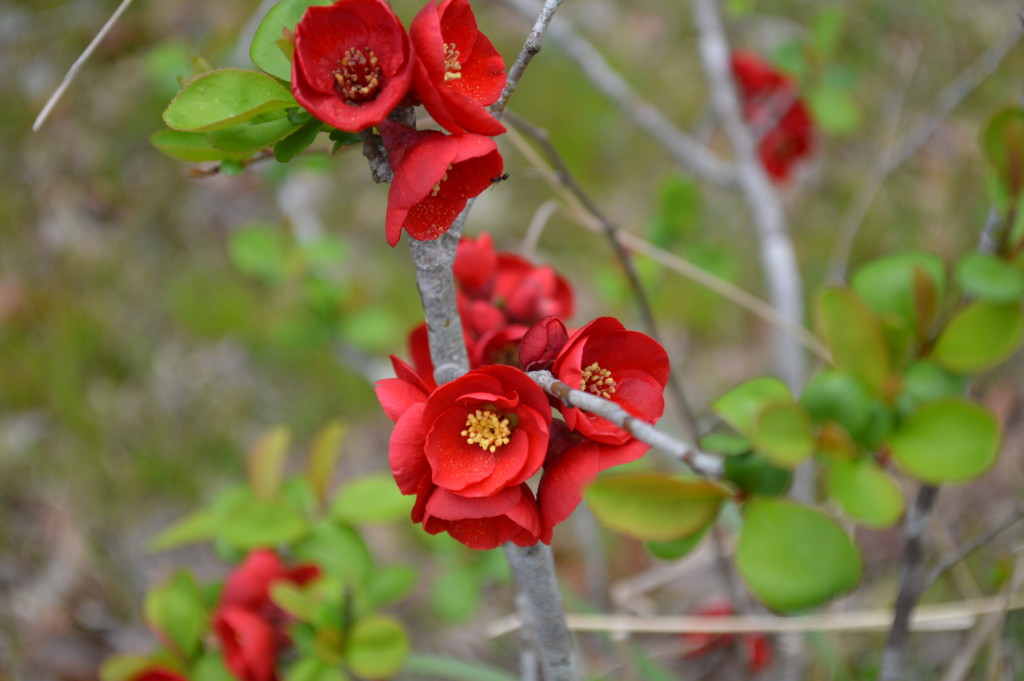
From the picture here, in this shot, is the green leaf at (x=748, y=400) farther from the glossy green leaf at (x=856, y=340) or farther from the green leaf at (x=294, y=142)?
the green leaf at (x=294, y=142)

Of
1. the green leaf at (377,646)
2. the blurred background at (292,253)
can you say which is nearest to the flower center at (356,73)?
the green leaf at (377,646)

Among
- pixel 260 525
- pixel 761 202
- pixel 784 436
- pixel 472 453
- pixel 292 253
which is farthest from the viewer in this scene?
pixel 292 253

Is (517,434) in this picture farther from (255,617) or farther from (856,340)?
(255,617)

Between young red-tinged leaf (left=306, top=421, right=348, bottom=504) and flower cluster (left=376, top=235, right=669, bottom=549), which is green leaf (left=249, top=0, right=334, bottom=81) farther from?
young red-tinged leaf (left=306, top=421, right=348, bottom=504)

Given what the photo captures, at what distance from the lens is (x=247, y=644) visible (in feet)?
2.81

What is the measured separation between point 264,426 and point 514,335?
5.26 feet

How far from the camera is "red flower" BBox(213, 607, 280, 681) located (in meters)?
0.86

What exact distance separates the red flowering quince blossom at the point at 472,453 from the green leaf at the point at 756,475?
0.12 meters

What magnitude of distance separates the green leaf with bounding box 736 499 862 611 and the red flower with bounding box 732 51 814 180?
5.34ft

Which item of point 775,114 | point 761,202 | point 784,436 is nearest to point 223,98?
point 784,436

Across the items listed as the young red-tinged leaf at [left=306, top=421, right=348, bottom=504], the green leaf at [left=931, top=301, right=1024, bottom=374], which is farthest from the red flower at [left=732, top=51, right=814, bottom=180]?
the green leaf at [left=931, top=301, right=1024, bottom=374]

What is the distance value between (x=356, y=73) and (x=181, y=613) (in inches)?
27.6

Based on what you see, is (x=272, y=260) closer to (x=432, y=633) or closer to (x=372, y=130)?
(x=432, y=633)

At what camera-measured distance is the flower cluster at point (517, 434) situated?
0.52 meters
